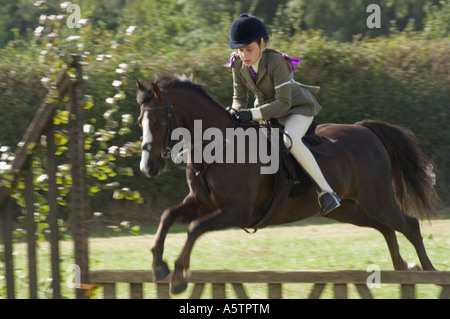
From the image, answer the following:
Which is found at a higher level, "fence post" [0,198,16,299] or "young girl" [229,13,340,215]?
"young girl" [229,13,340,215]

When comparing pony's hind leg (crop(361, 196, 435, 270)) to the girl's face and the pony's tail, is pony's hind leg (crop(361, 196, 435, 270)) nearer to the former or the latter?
the pony's tail

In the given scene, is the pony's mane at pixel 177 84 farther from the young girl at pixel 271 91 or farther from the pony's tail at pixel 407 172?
the pony's tail at pixel 407 172

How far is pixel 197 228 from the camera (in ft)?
17.2

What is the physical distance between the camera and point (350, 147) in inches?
256

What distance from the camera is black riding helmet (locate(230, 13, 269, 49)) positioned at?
541cm

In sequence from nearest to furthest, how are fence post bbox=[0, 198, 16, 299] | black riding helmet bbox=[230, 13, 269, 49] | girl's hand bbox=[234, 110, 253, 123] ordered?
1. fence post bbox=[0, 198, 16, 299]
2. black riding helmet bbox=[230, 13, 269, 49]
3. girl's hand bbox=[234, 110, 253, 123]

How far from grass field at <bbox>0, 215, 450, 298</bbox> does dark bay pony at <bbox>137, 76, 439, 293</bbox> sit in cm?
56

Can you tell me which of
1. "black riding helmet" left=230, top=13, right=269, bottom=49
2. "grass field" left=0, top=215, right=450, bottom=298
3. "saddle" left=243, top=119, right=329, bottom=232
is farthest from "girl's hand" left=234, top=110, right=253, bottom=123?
"grass field" left=0, top=215, right=450, bottom=298

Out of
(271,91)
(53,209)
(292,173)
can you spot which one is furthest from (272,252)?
(53,209)

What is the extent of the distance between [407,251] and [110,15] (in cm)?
2124

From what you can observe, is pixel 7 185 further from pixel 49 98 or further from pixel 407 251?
pixel 407 251

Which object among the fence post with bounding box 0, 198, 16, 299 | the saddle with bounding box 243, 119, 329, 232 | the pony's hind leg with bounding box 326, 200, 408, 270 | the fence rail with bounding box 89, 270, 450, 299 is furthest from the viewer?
the pony's hind leg with bounding box 326, 200, 408, 270

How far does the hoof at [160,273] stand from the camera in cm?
509

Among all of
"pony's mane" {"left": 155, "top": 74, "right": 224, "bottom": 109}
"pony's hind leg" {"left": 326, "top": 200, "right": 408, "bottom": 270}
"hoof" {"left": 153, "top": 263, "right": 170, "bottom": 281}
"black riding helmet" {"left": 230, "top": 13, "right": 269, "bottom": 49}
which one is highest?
"black riding helmet" {"left": 230, "top": 13, "right": 269, "bottom": 49}
